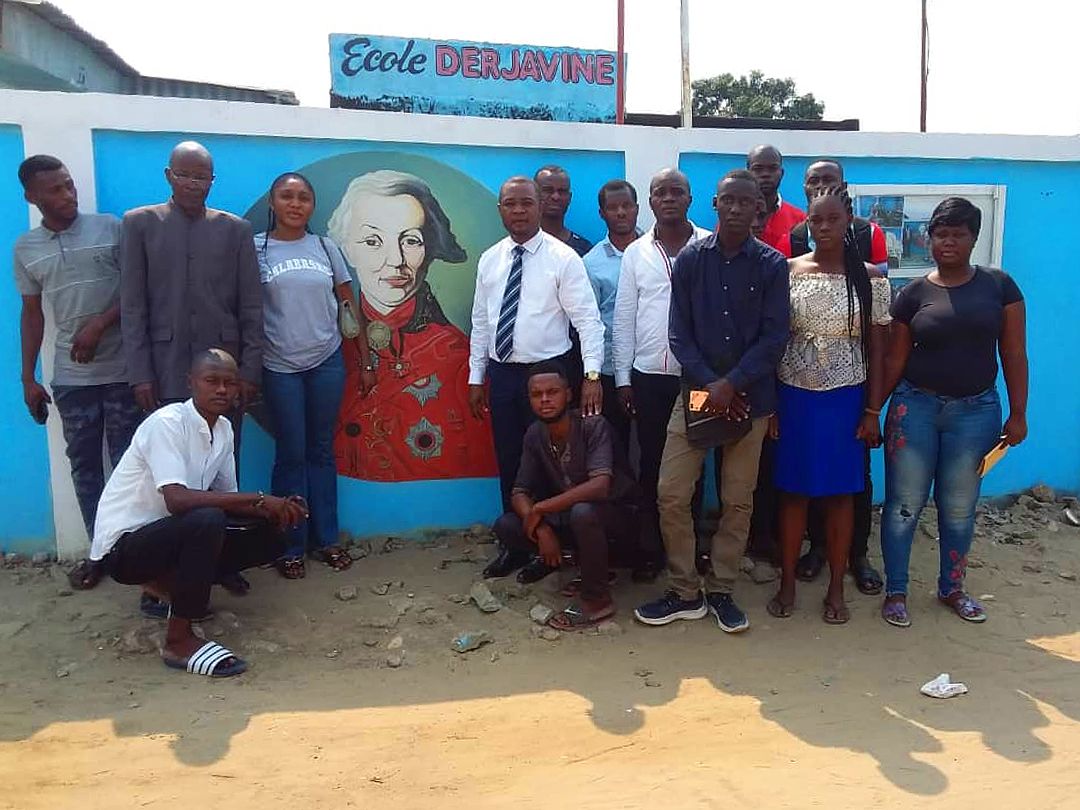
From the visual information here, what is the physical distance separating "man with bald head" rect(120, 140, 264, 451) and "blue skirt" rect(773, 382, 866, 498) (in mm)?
2257

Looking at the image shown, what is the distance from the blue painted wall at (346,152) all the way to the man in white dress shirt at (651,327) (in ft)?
2.78

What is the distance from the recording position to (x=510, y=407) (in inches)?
162

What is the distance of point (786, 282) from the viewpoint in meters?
3.47

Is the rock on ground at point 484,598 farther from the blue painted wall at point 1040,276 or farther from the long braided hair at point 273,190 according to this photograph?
the blue painted wall at point 1040,276

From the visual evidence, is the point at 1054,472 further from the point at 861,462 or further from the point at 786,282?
the point at 786,282

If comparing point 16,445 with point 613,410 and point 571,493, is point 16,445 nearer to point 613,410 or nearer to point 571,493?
point 571,493

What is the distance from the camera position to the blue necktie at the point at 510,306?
13.1 ft

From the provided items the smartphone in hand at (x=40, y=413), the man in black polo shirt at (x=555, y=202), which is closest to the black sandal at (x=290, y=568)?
the smartphone in hand at (x=40, y=413)

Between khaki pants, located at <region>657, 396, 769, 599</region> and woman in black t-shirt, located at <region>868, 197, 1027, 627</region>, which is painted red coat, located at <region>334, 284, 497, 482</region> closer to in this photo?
khaki pants, located at <region>657, 396, 769, 599</region>

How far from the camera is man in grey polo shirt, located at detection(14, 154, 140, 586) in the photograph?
3.79 metres

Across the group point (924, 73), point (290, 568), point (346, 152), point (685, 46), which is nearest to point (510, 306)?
point (346, 152)

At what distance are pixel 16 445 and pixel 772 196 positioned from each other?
3.75 meters

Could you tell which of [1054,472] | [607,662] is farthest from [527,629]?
[1054,472]

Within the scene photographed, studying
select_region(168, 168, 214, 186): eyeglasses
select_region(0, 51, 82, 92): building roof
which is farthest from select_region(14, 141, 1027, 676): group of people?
select_region(0, 51, 82, 92): building roof
